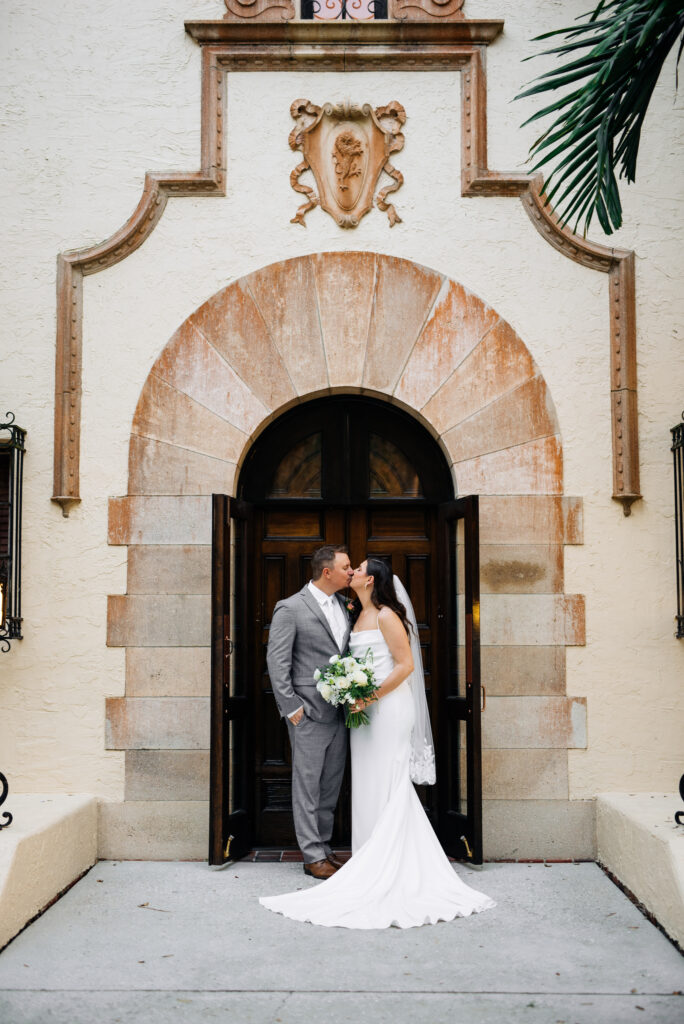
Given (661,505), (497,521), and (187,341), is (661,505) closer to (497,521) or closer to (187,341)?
(497,521)

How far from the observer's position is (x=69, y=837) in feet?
20.5

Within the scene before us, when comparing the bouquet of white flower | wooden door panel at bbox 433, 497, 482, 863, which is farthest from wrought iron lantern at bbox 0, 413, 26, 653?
wooden door panel at bbox 433, 497, 482, 863

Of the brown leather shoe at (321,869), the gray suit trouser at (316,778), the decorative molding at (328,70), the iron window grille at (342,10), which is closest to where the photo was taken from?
the brown leather shoe at (321,869)

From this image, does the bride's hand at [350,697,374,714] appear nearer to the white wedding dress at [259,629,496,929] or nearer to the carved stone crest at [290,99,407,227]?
the white wedding dress at [259,629,496,929]

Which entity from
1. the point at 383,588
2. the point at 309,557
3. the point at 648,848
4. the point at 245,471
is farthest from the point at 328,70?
the point at 648,848

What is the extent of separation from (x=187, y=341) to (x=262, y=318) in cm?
55

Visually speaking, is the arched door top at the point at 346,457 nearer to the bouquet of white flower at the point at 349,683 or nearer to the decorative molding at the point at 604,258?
the decorative molding at the point at 604,258

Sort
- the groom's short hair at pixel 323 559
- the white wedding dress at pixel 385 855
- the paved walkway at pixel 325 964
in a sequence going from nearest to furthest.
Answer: the paved walkway at pixel 325 964, the white wedding dress at pixel 385 855, the groom's short hair at pixel 323 559

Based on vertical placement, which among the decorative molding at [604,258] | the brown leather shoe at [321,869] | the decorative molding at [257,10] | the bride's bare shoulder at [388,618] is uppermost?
the decorative molding at [257,10]

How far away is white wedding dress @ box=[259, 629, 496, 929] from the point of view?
5.55 m

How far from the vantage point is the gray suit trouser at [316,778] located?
6379mm

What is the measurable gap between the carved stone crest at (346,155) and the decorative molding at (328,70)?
0.34m

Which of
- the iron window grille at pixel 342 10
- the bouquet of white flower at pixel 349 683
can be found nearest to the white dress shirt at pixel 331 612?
the bouquet of white flower at pixel 349 683

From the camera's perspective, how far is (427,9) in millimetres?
7215
